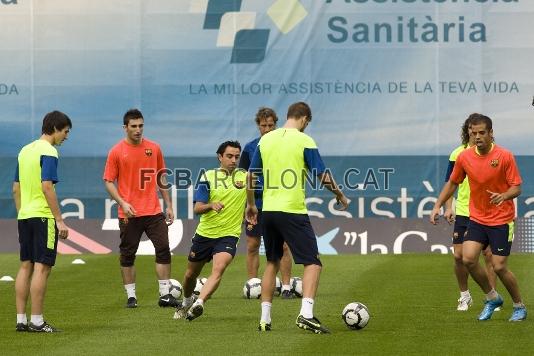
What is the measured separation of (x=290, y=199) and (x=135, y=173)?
128 inches

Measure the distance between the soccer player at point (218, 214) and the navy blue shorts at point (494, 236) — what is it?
2296 millimetres

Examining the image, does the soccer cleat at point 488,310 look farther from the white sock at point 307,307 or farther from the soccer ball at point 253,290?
the soccer ball at point 253,290

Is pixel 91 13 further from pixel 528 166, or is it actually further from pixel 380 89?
pixel 528 166

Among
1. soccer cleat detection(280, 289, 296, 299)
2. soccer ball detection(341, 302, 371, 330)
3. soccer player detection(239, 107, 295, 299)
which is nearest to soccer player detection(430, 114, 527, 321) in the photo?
soccer ball detection(341, 302, 371, 330)

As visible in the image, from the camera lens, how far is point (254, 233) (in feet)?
49.8

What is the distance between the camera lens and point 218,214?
1326 centimetres

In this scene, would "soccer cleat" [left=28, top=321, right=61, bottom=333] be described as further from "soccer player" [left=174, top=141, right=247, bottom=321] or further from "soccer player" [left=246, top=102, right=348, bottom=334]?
"soccer player" [left=246, top=102, right=348, bottom=334]

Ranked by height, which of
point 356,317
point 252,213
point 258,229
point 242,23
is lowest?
point 356,317

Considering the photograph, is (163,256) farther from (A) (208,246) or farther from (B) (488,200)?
(B) (488,200)

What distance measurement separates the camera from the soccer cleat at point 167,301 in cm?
1421

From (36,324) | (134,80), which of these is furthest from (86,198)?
(36,324)

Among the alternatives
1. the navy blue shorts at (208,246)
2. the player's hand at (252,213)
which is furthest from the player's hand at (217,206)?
the player's hand at (252,213)

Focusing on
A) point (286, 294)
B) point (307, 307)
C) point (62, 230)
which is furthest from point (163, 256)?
point (307, 307)

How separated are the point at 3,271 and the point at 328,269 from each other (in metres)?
4.73
